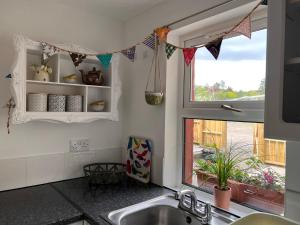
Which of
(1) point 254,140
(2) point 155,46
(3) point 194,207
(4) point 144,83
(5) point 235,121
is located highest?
(2) point 155,46

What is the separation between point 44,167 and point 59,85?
597 millimetres

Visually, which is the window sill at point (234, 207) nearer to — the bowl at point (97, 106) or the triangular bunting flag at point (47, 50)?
the bowl at point (97, 106)

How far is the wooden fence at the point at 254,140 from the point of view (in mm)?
1331

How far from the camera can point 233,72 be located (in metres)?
1.52

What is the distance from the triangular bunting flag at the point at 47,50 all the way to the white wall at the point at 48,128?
9.2 inches

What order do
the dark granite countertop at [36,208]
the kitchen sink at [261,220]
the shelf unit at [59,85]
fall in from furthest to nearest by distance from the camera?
the shelf unit at [59,85] → the dark granite countertop at [36,208] → the kitchen sink at [261,220]

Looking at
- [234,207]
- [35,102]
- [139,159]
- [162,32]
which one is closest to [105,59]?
[162,32]

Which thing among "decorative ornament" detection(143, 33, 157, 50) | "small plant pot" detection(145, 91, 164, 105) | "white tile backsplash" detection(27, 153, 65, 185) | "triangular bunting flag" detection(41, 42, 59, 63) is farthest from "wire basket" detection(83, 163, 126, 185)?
"decorative ornament" detection(143, 33, 157, 50)

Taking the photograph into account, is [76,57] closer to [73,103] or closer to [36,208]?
[73,103]

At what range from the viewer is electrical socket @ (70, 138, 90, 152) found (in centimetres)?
189

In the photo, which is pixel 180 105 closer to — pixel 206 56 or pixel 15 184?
pixel 206 56

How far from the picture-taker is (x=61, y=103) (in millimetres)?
1648

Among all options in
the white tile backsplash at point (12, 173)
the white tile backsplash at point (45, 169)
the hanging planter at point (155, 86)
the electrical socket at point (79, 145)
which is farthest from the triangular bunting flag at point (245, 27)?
the white tile backsplash at point (12, 173)

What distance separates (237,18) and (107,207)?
1.34 meters
